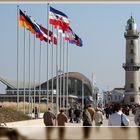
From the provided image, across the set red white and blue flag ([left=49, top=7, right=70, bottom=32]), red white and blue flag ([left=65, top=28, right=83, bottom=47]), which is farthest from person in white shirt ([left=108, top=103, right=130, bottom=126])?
red white and blue flag ([left=65, top=28, right=83, bottom=47])

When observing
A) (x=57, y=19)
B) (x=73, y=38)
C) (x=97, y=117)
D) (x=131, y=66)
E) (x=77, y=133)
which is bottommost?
(x=97, y=117)

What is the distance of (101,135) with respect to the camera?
922cm

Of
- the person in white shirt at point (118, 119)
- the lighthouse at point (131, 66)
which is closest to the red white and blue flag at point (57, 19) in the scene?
the person in white shirt at point (118, 119)

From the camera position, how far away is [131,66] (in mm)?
94125

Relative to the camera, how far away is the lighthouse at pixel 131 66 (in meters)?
93.9

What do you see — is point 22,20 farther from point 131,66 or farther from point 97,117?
point 131,66

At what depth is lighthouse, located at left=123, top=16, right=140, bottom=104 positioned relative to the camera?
93938mm

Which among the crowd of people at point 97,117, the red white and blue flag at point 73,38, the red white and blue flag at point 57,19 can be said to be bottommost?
the crowd of people at point 97,117

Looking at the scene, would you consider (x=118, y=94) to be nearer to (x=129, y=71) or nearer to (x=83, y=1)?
(x=129, y=71)

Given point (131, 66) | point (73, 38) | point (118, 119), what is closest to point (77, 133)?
point (118, 119)

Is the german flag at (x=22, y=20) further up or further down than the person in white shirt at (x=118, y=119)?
further up

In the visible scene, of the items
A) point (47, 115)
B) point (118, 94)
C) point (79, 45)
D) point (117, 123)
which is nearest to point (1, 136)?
point (117, 123)

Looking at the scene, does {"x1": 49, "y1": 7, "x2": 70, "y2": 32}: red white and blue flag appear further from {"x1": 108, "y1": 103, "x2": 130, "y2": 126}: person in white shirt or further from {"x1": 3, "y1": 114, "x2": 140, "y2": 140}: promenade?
{"x1": 3, "y1": 114, "x2": 140, "y2": 140}: promenade

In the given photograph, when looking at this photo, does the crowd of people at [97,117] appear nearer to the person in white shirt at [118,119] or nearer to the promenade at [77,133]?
the person in white shirt at [118,119]
